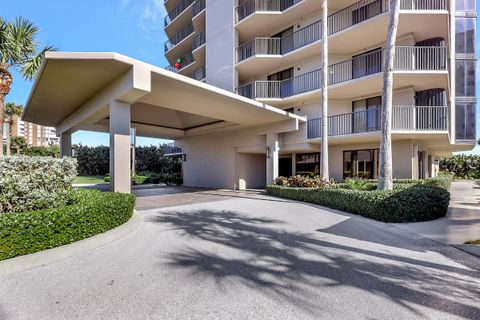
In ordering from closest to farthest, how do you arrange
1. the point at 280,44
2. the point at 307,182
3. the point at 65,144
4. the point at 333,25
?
the point at 307,182 < the point at 65,144 < the point at 333,25 < the point at 280,44

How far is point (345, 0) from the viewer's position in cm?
1477

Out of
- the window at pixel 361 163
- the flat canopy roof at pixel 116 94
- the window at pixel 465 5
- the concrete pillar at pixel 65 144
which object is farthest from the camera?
the window at pixel 465 5

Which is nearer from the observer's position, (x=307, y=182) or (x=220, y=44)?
(x=307, y=182)

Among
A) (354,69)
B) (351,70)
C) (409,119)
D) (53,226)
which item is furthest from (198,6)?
(53,226)

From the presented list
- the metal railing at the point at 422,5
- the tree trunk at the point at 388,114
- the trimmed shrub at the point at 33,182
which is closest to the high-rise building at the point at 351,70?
the metal railing at the point at 422,5

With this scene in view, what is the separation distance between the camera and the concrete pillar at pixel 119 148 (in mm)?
7793

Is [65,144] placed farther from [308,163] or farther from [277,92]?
[308,163]

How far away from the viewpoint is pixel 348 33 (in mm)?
13562

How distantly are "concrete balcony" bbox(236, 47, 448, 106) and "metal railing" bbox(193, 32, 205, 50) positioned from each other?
741cm

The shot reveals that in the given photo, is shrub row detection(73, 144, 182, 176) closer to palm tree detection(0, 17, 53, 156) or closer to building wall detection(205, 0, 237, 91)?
building wall detection(205, 0, 237, 91)

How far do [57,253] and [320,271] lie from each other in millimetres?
4561

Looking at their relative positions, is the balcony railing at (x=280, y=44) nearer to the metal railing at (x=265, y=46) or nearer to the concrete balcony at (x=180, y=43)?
the metal railing at (x=265, y=46)

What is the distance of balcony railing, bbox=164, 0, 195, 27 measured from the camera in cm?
2474

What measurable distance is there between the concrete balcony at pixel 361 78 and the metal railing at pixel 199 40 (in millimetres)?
7408
